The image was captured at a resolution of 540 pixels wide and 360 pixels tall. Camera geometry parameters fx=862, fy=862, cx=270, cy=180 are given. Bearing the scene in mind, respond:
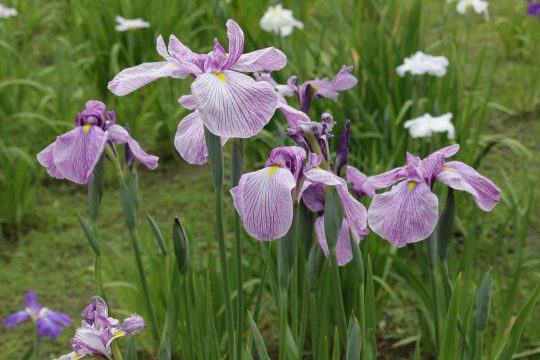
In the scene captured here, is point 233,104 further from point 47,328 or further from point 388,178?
point 47,328

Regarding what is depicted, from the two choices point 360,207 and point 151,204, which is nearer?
point 360,207

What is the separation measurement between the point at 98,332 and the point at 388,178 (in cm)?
53

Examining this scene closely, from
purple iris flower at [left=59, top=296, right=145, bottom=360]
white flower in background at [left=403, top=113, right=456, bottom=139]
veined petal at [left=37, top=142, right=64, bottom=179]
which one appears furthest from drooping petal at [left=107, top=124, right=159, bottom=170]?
white flower in background at [left=403, top=113, right=456, bottom=139]

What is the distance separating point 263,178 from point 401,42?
2100 mm

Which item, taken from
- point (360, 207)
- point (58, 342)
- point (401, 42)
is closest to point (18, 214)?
point (58, 342)

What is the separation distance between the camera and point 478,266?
2795 millimetres

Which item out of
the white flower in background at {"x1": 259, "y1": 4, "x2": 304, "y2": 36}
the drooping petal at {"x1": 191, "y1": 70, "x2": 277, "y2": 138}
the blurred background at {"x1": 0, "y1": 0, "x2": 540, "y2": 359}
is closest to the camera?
the drooping petal at {"x1": 191, "y1": 70, "x2": 277, "y2": 138}

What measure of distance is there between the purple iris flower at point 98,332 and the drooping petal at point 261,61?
413mm

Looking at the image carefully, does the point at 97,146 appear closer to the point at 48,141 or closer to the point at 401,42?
the point at 401,42

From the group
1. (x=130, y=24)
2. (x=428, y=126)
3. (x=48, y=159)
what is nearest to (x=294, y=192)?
(x=48, y=159)

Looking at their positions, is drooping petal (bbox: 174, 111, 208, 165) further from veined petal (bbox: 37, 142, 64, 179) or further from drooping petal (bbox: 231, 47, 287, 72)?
veined petal (bbox: 37, 142, 64, 179)

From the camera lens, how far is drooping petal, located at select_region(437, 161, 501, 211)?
1377mm

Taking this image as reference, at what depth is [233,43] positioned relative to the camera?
1282 millimetres

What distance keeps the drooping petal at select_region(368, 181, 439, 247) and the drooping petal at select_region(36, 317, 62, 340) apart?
3.56 ft
